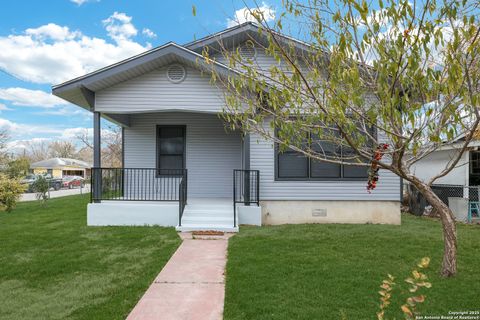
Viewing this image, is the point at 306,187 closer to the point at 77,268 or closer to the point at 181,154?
the point at 181,154

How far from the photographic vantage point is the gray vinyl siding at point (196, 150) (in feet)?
33.3

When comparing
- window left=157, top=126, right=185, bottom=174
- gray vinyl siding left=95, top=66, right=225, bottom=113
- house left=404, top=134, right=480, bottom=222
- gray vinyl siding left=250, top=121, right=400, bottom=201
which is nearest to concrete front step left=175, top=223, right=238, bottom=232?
gray vinyl siding left=250, top=121, right=400, bottom=201

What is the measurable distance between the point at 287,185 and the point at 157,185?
378 centimetres

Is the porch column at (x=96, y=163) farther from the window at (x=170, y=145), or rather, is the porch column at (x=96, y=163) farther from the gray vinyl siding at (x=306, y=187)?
the gray vinyl siding at (x=306, y=187)

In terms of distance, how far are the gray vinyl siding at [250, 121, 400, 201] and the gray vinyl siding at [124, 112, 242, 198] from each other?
1.77 meters

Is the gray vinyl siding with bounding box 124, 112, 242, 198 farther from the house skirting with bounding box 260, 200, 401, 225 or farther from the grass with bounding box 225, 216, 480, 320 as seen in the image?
the grass with bounding box 225, 216, 480, 320

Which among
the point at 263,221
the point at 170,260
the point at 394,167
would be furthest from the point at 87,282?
the point at 263,221

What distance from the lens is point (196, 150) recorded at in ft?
33.4

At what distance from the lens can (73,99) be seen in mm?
8492

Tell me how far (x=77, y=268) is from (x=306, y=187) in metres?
5.50

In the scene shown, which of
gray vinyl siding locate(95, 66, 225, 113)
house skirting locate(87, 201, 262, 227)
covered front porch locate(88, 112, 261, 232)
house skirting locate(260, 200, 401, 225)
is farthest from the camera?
covered front porch locate(88, 112, 261, 232)

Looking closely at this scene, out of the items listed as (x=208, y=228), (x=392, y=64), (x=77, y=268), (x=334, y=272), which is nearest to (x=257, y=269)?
(x=334, y=272)

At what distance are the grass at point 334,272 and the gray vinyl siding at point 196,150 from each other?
10.4 feet

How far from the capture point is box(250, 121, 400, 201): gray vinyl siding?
857cm
